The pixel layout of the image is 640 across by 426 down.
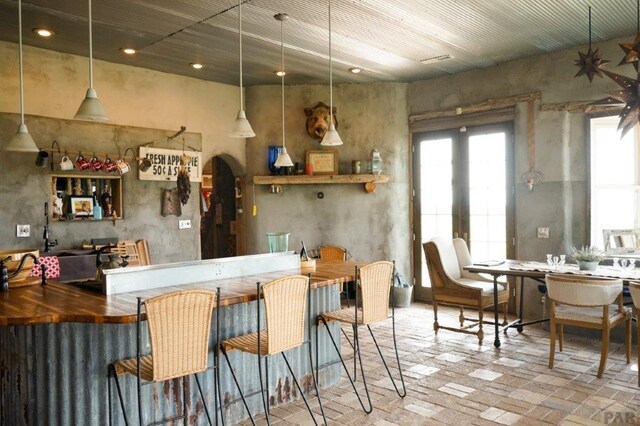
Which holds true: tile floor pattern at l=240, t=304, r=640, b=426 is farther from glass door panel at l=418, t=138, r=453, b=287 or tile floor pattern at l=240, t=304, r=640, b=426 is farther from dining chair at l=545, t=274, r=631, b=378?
glass door panel at l=418, t=138, r=453, b=287

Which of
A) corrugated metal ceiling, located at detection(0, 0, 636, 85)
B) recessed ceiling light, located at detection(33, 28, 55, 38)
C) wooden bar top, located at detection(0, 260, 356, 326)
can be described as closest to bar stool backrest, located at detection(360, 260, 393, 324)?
wooden bar top, located at detection(0, 260, 356, 326)

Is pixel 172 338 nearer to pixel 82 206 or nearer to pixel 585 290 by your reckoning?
pixel 585 290

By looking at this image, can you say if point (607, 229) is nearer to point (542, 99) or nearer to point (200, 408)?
point (542, 99)

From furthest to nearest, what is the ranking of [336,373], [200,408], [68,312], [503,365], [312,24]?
→ [312,24] → [503,365] → [336,373] → [200,408] → [68,312]

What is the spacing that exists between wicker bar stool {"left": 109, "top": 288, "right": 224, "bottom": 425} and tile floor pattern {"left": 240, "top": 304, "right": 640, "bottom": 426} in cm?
115

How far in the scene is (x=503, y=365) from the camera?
476 cm

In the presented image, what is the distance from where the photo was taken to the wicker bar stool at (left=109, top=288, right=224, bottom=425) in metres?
2.61

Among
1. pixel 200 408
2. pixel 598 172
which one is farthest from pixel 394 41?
pixel 200 408

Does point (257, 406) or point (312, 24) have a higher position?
point (312, 24)

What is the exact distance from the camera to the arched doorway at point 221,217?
852 centimetres

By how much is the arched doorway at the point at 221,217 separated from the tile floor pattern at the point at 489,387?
370cm

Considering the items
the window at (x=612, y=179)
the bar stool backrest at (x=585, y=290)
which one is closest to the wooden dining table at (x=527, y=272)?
the bar stool backrest at (x=585, y=290)

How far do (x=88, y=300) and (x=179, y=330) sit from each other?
2.51 feet

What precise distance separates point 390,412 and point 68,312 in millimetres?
2343
